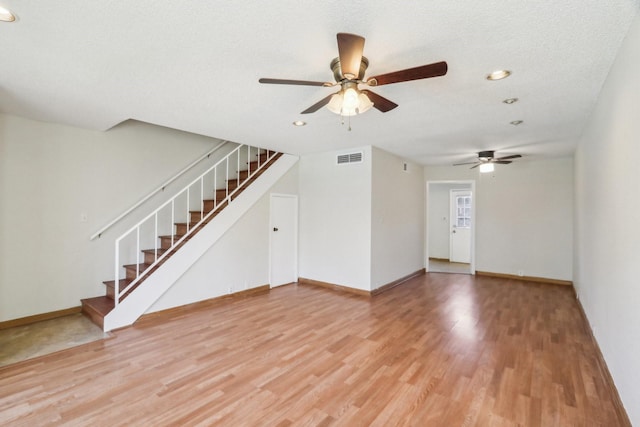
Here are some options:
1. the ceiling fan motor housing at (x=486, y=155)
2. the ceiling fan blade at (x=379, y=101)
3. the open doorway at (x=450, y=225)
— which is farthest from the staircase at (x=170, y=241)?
the open doorway at (x=450, y=225)

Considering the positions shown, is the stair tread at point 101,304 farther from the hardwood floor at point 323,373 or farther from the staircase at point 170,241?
the hardwood floor at point 323,373

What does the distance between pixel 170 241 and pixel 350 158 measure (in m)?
3.25

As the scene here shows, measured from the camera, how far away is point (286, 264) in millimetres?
5797

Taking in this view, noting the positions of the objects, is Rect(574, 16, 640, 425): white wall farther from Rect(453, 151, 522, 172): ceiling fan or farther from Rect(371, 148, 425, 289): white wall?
Rect(371, 148, 425, 289): white wall

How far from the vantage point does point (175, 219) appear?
4.98m

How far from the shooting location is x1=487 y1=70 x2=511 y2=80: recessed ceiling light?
241cm

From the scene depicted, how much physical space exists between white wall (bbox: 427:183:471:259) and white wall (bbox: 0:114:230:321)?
295 inches

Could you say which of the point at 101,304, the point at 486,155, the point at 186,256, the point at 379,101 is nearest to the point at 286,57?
the point at 379,101

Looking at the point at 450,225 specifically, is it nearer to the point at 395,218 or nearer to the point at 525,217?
the point at 525,217

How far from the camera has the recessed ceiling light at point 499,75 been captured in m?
2.41

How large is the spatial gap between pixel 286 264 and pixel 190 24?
4514 mm

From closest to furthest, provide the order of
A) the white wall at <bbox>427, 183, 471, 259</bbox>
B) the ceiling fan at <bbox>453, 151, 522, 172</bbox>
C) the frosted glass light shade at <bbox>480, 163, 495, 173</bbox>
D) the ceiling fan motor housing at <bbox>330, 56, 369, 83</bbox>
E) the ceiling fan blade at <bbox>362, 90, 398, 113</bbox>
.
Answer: the ceiling fan motor housing at <bbox>330, 56, 369, 83</bbox> < the ceiling fan blade at <bbox>362, 90, 398, 113</bbox> < the ceiling fan at <bbox>453, 151, 522, 172</bbox> < the frosted glass light shade at <bbox>480, 163, 495, 173</bbox> < the white wall at <bbox>427, 183, 471, 259</bbox>

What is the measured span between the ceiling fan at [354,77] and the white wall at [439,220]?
708cm

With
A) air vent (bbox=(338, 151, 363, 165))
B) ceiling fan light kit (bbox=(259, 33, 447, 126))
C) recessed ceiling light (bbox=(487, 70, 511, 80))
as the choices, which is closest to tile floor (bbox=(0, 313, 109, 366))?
ceiling fan light kit (bbox=(259, 33, 447, 126))
